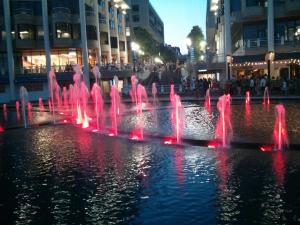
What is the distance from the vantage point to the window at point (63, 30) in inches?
2044

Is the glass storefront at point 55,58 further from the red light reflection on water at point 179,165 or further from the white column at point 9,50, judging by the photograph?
the red light reflection on water at point 179,165

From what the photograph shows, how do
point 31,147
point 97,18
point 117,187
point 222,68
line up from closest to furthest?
point 117,187 < point 31,147 < point 222,68 < point 97,18

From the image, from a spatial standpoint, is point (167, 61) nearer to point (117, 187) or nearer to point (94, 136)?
point (94, 136)

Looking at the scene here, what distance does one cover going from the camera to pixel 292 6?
40344 mm

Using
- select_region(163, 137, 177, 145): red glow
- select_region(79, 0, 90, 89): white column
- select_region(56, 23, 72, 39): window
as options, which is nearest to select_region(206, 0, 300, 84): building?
select_region(79, 0, 90, 89): white column

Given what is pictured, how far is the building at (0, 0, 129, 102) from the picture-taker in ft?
163

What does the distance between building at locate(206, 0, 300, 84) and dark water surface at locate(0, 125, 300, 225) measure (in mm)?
30827

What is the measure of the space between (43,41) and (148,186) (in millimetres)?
47467

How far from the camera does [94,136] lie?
55.8ft

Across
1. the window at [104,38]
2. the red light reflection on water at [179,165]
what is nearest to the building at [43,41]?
the window at [104,38]

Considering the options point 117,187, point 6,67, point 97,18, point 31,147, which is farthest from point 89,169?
point 97,18

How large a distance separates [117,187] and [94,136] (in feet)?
26.7

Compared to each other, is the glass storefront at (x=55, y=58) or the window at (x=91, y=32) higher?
the window at (x=91, y=32)

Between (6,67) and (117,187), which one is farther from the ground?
(6,67)
